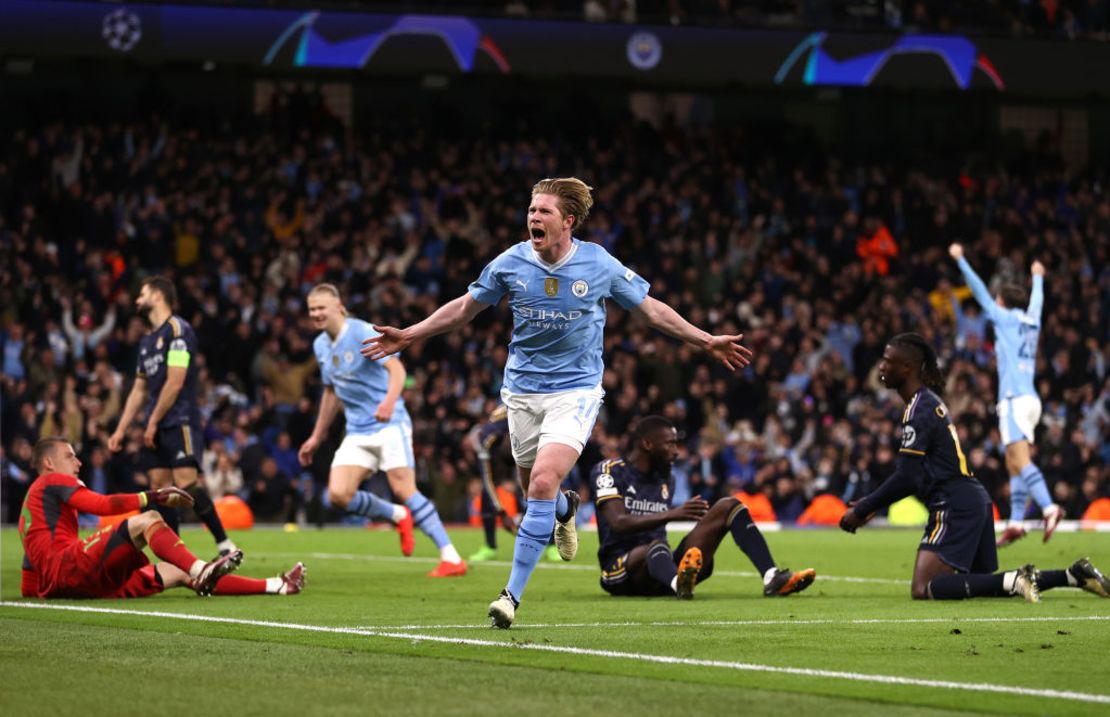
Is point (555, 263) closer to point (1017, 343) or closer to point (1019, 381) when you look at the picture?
point (1017, 343)

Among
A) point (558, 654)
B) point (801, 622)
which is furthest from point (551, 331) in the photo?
point (558, 654)

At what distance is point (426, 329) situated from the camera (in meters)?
9.91

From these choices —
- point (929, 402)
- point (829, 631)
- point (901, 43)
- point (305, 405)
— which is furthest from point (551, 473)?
point (901, 43)

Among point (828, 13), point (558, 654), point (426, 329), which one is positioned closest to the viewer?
point (558, 654)

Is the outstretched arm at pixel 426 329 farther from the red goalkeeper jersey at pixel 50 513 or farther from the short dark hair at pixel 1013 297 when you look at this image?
the short dark hair at pixel 1013 297

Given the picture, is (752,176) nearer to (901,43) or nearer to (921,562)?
(901,43)

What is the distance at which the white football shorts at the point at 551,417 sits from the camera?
10.0 m

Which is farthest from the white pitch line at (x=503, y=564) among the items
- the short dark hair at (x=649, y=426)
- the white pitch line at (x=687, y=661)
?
the white pitch line at (x=687, y=661)

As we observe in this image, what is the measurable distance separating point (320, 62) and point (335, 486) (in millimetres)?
17863

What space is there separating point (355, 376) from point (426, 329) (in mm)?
5967

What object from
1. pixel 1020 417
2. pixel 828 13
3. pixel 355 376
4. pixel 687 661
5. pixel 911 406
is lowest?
pixel 687 661

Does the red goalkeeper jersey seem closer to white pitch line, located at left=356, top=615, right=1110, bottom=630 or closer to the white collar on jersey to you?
white pitch line, located at left=356, top=615, right=1110, bottom=630

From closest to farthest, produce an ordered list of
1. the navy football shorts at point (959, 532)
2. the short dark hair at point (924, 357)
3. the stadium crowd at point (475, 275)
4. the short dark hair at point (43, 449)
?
the short dark hair at point (43, 449) → the navy football shorts at point (959, 532) → the short dark hair at point (924, 357) → the stadium crowd at point (475, 275)

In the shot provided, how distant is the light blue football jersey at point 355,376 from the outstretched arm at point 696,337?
19.2ft
